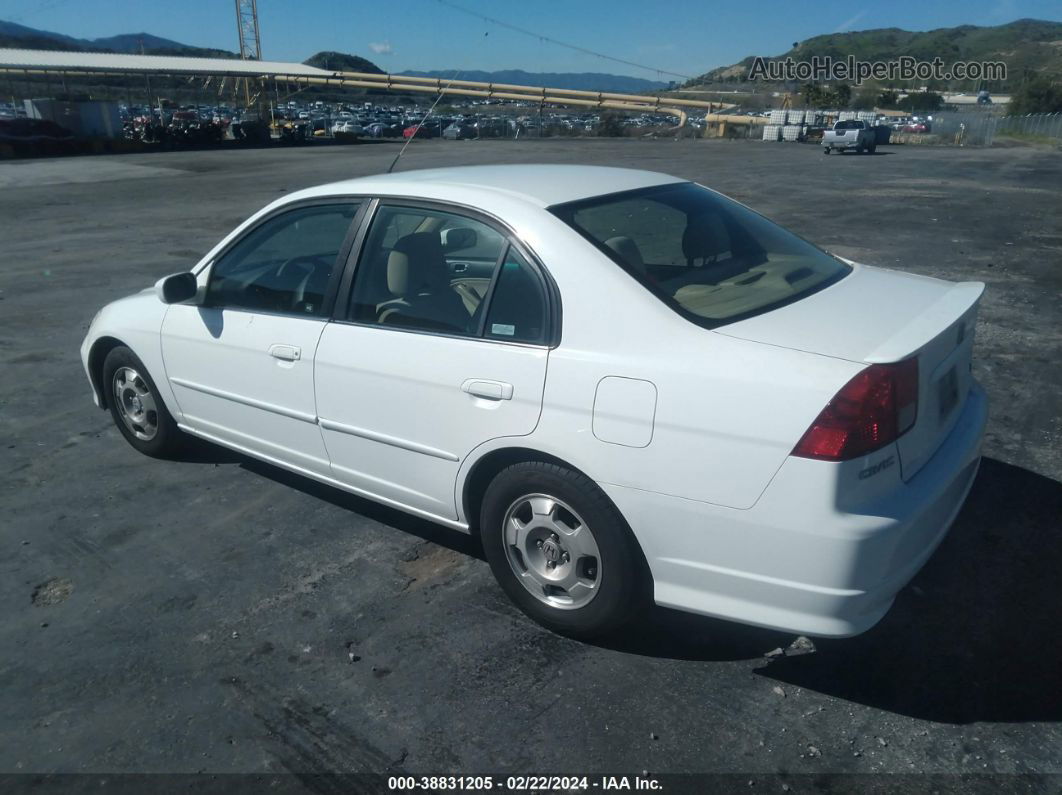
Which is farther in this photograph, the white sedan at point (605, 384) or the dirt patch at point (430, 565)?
the dirt patch at point (430, 565)

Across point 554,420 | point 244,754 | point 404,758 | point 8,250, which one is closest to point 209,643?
point 244,754

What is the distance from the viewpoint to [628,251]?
11.0ft

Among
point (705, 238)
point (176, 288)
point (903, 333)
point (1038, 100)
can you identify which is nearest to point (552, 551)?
point (903, 333)

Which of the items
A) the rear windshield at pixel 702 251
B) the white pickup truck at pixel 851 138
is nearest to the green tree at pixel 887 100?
the white pickup truck at pixel 851 138

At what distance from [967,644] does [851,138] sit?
4135 centimetres

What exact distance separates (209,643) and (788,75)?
144 metres

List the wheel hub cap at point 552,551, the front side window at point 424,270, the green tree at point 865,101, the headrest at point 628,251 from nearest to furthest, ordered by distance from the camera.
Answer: the wheel hub cap at point 552,551, the headrest at point 628,251, the front side window at point 424,270, the green tree at point 865,101

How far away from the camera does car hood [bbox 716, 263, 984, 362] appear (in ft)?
9.09

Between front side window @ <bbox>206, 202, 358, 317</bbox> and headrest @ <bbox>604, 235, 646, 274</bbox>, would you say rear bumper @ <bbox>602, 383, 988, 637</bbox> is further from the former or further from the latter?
front side window @ <bbox>206, 202, 358, 317</bbox>

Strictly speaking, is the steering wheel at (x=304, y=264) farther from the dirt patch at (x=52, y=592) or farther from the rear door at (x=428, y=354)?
the dirt patch at (x=52, y=592)

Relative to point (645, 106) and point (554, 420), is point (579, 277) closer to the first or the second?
point (554, 420)

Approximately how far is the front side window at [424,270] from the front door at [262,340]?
0.68 ft

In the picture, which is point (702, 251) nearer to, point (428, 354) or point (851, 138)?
point (428, 354)

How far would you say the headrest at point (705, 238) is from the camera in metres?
3.71
